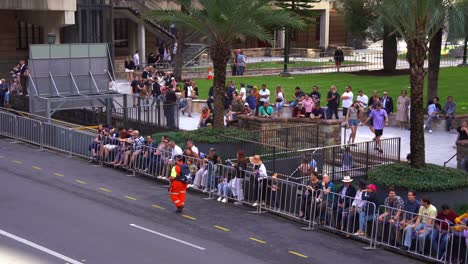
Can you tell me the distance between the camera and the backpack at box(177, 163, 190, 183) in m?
19.1

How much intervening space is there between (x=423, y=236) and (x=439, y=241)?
1.13ft

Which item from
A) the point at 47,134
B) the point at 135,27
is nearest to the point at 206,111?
the point at 47,134

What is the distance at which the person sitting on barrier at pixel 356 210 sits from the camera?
56.4ft

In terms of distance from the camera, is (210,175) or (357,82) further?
(357,82)

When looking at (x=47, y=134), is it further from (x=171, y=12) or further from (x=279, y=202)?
(x=279, y=202)

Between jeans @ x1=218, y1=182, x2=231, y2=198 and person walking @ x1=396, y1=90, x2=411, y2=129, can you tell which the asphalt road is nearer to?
jeans @ x1=218, y1=182, x2=231, y2=198

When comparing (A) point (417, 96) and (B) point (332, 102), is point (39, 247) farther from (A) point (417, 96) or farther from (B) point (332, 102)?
(B) point (332, 102)

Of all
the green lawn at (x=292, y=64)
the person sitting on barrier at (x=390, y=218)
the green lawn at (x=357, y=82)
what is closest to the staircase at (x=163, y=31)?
the green lawn at (x=292, y=64)

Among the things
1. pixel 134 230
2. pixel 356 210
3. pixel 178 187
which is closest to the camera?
pixel 356 210

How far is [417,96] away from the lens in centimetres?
1888

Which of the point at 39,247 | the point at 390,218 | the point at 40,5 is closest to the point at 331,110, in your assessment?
the point at 390,218

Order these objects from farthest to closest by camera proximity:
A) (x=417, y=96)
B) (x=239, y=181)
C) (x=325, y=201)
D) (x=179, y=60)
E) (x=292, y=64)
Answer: (x=292, y=64)
(x=179, y=60)
(x=239, y=181)
(x=417, y=96)
(x=325, y=201)

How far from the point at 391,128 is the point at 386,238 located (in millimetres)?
12913

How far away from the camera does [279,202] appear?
755 inches
